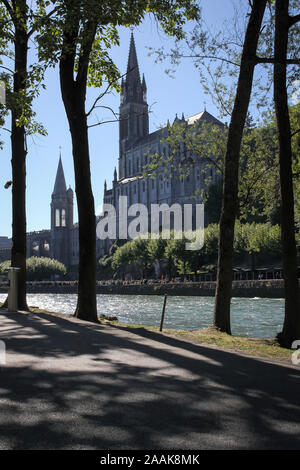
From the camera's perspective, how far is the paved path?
302cm

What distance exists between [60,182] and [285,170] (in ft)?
475

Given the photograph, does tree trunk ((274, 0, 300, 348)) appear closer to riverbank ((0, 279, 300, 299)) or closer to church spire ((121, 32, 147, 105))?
riverbank ((0, 279, 300, 299))

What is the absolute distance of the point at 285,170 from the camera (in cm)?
942

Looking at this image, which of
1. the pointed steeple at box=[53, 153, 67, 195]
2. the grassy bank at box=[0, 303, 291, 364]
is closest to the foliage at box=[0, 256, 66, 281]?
the pointed steeple at box=[53, 153, 67, 195]

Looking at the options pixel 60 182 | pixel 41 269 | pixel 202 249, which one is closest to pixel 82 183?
pixel 202 249

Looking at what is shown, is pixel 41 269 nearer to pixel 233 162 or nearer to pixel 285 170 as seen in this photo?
pixel 233 162

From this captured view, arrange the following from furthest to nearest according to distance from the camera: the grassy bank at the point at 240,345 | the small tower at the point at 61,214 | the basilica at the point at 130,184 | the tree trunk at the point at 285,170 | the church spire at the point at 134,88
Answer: the small tower at the point at 61,214 < the church spire at the point at 134,88 < the basilica at the point at 130,184 < the tree trunk at the point at 285,170 < the grassy bank at the point at 240,345

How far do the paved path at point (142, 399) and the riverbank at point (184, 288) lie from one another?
905 inches

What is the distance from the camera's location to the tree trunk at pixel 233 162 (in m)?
10.0

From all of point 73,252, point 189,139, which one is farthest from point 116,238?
point 189,139

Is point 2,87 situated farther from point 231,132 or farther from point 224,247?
point 224,247

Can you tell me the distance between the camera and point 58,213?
489 ft

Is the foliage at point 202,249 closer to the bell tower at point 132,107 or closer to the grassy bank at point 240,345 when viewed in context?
the grassy bank at point 240,345

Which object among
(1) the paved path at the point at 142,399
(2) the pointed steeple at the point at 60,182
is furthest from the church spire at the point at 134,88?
(1) the paved path at the point at 142,399
